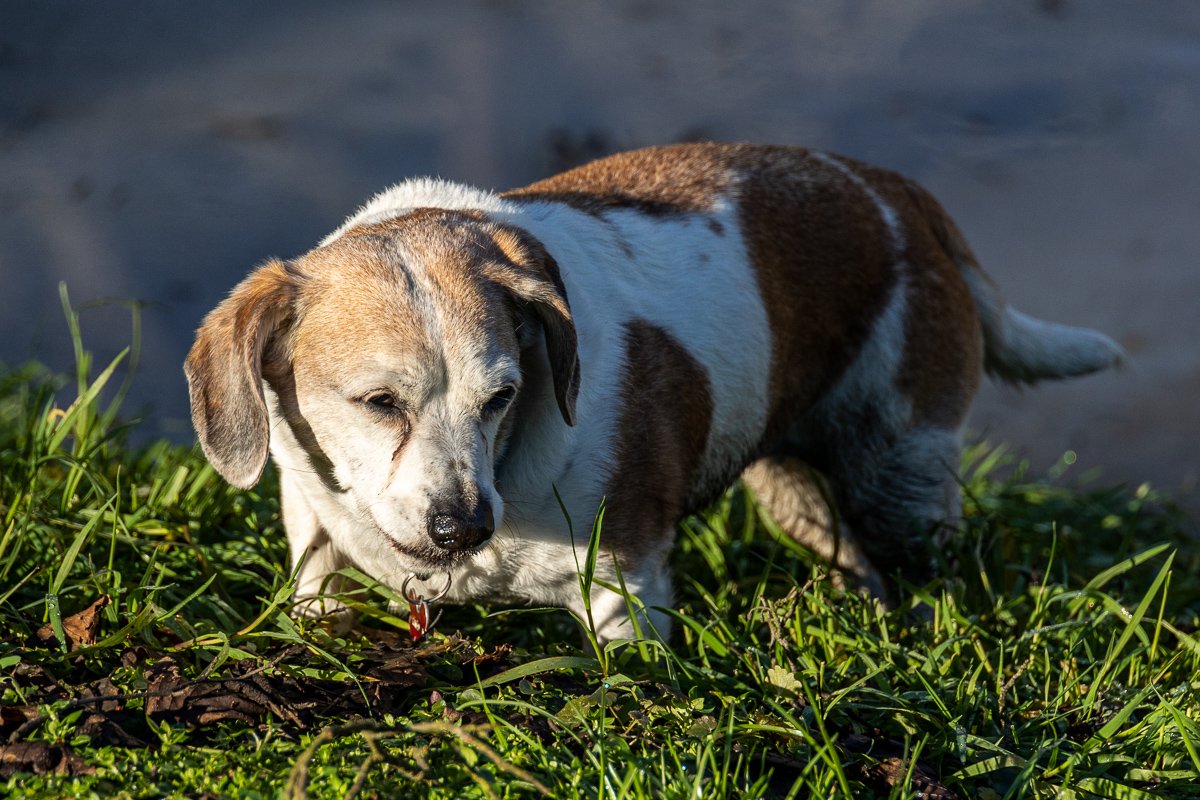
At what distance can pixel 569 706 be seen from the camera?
8.36ft

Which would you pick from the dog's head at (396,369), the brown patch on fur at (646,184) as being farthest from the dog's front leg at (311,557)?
the brown patch on fur at (646,184)

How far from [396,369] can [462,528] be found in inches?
13.8

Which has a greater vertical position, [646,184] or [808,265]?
[646,184]

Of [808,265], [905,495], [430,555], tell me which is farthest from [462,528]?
[905,495]

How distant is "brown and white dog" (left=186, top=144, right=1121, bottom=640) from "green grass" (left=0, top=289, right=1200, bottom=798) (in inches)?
10.0

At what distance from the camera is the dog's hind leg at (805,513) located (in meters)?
4.18

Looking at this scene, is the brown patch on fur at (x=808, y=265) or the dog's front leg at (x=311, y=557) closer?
the dog's front leg at (x=311, y=557)

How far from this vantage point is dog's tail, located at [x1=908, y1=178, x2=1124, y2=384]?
4180mm

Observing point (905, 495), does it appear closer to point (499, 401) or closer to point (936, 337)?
point (936, 337)

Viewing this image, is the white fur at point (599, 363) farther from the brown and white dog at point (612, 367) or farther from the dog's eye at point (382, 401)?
the dog's eye at point (382, 401)

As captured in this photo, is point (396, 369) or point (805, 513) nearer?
point (396, 369)

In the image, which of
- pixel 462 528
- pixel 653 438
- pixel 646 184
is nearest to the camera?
pixel 462 528

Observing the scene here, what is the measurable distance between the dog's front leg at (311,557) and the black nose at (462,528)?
63 cm

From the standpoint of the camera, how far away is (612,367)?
301 cm
